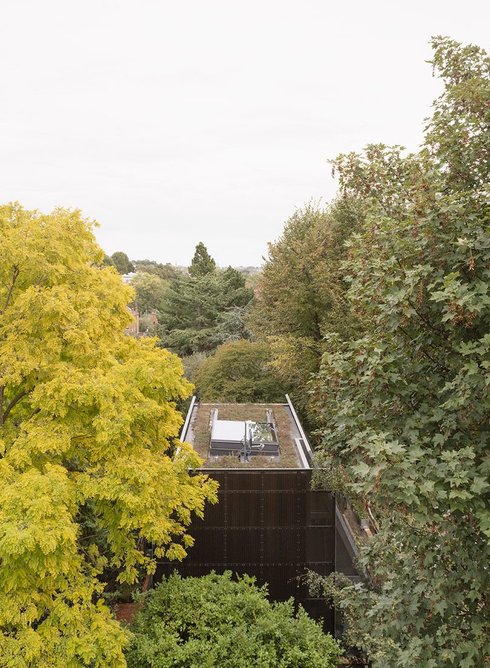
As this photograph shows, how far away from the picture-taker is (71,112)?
2516 centimetres

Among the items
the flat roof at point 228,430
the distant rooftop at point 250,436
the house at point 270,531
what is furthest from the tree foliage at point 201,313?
the house at point 270,531

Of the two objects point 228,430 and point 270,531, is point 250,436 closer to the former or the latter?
point 228,430

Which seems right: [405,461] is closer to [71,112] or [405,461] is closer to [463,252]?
[463,252]

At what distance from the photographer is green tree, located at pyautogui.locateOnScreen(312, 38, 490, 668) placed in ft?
16.8

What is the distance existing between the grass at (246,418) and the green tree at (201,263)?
31053 millimetres

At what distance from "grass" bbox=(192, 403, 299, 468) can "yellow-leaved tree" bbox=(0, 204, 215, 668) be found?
3.20 metres

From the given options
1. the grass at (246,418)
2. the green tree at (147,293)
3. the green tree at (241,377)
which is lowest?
the grass at (246,418)

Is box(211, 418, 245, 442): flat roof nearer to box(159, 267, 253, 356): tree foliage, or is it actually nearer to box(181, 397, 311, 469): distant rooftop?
box(181, 397, 311, 469): distant rooftop

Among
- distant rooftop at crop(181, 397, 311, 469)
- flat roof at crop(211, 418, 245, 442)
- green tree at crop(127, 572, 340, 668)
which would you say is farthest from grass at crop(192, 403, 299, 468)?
green tree at crop(127, 572, 340, 668)

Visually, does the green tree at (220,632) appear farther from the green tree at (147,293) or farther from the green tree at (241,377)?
the green tree at (147,293)

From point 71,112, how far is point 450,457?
25.8 m

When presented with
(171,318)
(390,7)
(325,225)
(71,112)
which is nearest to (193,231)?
(171,318)

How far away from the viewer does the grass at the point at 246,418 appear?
13.0 m

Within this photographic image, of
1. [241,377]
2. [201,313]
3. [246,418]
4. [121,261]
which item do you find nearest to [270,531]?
[246,418]
